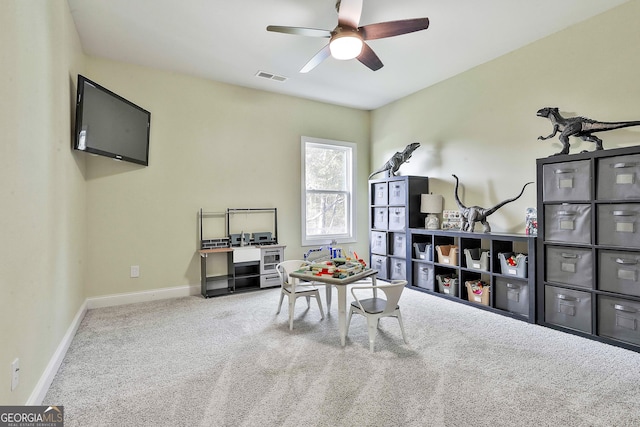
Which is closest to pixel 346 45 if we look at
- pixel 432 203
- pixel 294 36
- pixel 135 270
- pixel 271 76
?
pixel 294 36

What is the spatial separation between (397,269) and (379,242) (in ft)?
1.79

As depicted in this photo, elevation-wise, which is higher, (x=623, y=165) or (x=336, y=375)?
(x=623, y=165)

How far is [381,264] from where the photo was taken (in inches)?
202

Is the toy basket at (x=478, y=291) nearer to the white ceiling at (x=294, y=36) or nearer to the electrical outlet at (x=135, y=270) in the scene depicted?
the white ceiling at (x=294, y=36)

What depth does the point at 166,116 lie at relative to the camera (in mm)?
4195

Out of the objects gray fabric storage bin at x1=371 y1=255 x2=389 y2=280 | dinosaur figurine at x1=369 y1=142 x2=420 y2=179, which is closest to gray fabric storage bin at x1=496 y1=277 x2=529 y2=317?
gray fabric storage bin at x1=371 y1=255 x2=389 y2=280

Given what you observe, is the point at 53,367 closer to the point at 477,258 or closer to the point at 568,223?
the point at 477,258

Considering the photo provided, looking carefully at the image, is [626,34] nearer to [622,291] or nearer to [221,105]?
[622,291]

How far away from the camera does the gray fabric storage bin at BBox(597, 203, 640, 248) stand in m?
2.54

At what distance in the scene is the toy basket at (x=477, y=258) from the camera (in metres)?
3.68

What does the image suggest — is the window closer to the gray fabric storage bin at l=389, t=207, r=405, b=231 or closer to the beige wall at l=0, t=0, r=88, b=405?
the gray fabric storage bin at l=389, t=207, r=405, b=231

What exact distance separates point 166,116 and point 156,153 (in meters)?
0.52

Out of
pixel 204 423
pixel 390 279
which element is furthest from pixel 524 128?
pixel 204 423

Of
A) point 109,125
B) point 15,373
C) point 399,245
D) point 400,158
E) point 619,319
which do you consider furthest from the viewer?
point 400,158
